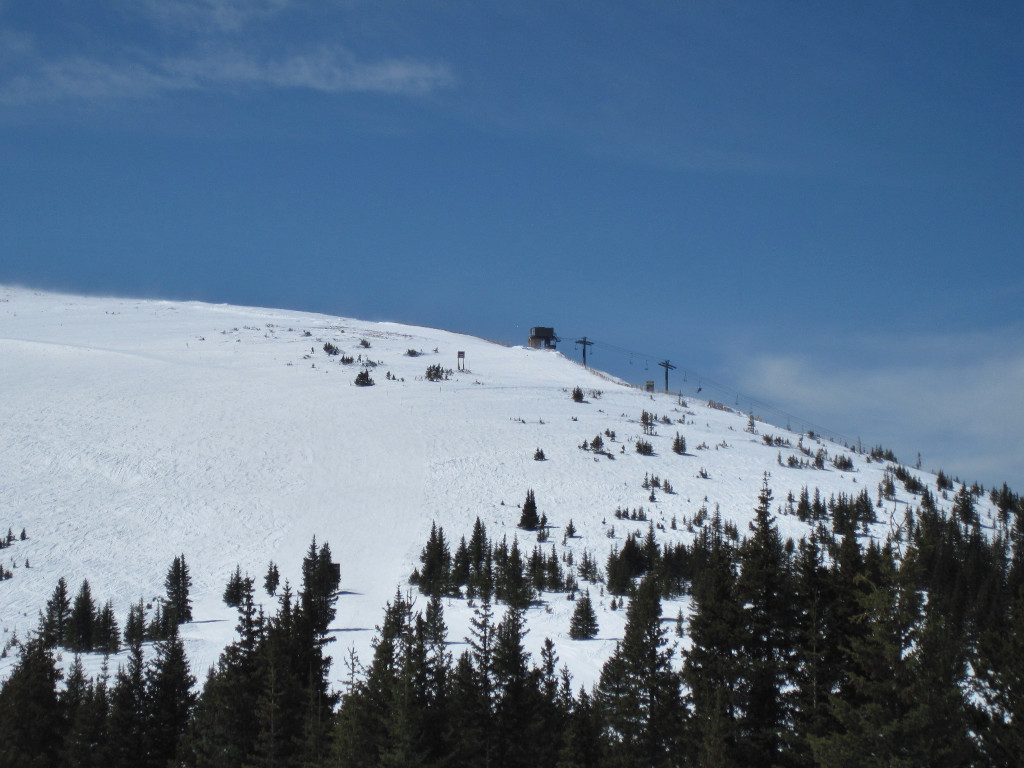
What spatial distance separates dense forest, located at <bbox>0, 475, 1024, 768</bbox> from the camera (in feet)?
43.1

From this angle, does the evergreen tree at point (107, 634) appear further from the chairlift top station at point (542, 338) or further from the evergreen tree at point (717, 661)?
the chairlift top station at point (542, 338)

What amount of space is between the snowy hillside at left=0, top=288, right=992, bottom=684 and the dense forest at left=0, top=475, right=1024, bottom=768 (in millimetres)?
10107

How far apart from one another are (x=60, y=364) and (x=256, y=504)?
50832 mm

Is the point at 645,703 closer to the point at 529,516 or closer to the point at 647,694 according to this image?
the point at 647,694

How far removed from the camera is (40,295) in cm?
18700

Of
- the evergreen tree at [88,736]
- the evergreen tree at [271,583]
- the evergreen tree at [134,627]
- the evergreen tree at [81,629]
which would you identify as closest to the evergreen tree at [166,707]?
the evergreen tree at [88,736]

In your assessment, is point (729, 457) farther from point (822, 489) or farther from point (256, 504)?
point (256, 504)

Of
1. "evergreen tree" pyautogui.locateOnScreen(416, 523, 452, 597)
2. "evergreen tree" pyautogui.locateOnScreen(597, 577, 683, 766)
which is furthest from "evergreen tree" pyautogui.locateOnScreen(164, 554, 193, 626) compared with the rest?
"evergreen tree" pyautogui.locateOnScreen(597, 577, 683, 766)

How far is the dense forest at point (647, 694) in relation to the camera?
13125mm

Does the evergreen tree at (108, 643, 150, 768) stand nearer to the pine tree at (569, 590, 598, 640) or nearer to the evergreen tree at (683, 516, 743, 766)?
the evergreen tree at (683, 516, 743, 766)

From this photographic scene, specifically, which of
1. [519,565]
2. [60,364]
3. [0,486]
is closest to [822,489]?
[519,565]

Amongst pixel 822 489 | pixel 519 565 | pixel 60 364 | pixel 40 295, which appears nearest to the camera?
pixel 519 565

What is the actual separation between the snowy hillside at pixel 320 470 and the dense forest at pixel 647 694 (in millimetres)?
10107

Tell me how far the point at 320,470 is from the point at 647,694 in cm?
5687
